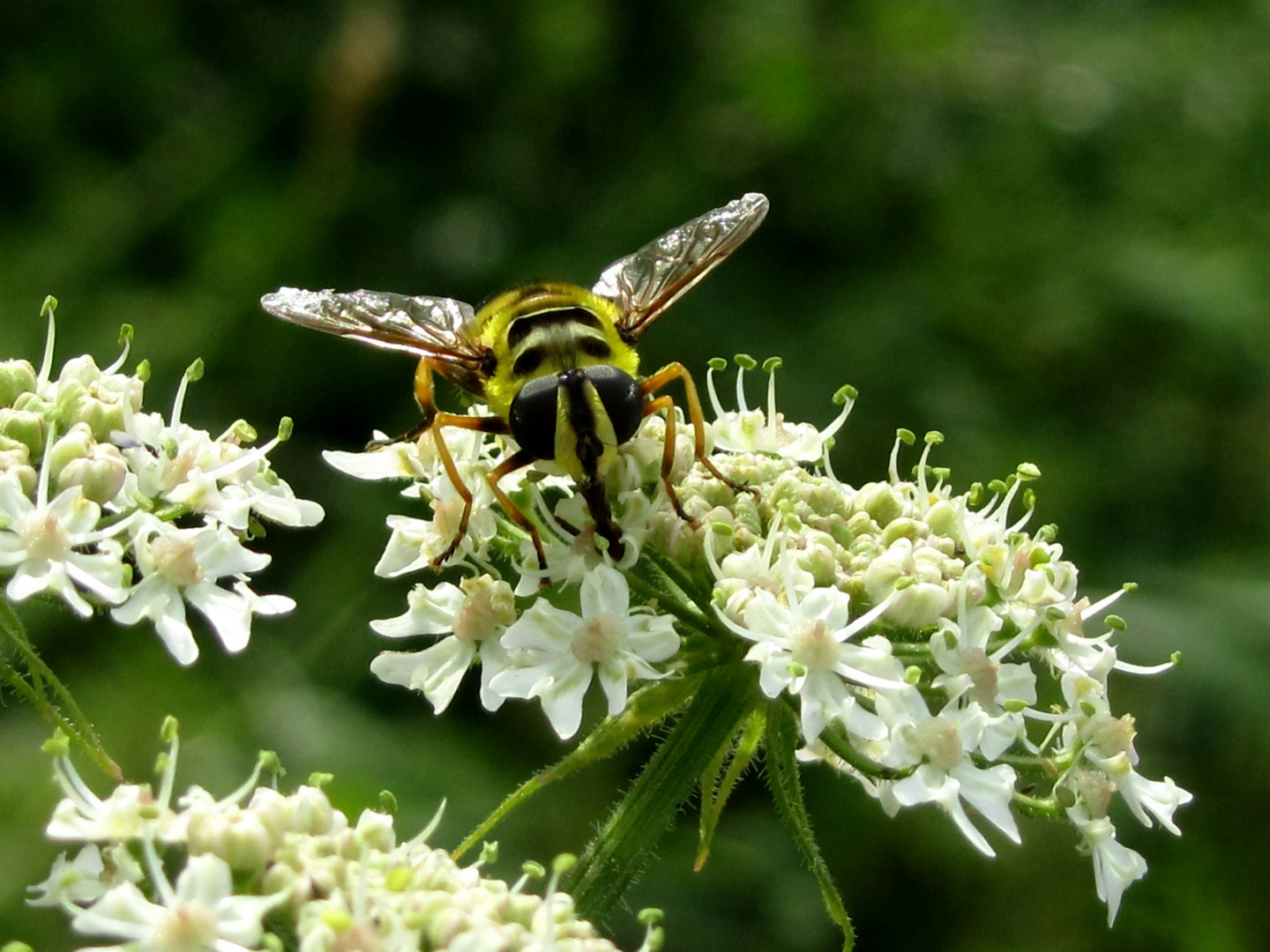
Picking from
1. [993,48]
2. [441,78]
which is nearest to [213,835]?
[441,78]

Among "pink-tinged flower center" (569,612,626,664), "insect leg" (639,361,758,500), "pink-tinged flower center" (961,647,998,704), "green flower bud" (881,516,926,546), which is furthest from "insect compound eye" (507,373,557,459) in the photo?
"pink-tinged flower center" (961,647,998,704)

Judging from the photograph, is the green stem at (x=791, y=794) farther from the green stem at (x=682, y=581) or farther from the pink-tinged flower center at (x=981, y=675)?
the pink-tinged flower center at (x=981, y=675)

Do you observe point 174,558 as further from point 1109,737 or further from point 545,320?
point 1109,737

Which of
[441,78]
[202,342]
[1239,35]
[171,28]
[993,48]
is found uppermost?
[1239,35]

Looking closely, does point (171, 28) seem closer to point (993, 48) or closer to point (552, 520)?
point (993, 48)

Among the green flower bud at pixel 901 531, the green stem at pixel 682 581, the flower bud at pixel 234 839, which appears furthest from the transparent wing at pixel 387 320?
→ the flower bud at pixel 234 839

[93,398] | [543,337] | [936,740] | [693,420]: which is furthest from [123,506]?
[936,740]
